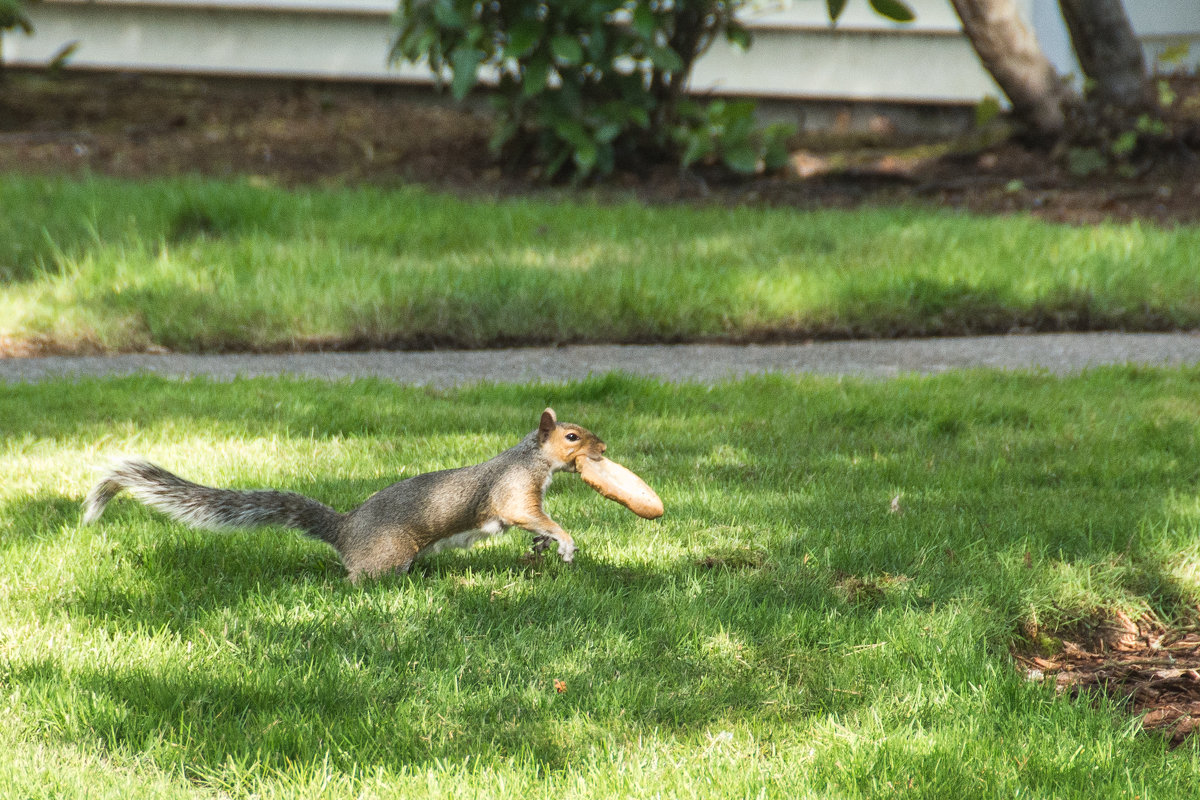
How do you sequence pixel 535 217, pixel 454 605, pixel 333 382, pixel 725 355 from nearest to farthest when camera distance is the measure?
1. pixel 454 605
2. pixel 333 382
3. pixel 725 355
4. pixel 535 217

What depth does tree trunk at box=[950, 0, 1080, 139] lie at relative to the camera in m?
7.89

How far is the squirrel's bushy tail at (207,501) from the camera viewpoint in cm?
274

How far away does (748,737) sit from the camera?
2127 millimetres

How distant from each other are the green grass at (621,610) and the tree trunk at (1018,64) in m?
4.41

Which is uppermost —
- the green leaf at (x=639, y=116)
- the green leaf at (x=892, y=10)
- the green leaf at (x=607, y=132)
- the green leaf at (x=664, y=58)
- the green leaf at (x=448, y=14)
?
the green leaf at (x=892, y=10)

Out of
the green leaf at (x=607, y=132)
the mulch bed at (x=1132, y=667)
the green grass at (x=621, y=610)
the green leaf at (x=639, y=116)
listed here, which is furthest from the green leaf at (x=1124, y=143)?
the mulch bed at (x=1132, y=667)

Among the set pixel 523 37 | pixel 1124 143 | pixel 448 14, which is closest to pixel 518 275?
pixel 523 37

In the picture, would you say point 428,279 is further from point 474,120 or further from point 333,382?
point 474,120

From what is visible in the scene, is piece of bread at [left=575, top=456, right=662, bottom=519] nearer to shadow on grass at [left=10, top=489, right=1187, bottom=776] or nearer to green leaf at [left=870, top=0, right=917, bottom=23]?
shadow on grass at [left=10, top=489, right=1187, bottom=776]

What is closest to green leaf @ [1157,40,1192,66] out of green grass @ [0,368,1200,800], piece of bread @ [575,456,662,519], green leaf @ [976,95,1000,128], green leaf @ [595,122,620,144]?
green leaf @ [976,95,1000,128]

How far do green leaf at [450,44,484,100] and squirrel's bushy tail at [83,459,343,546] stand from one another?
16.3ft

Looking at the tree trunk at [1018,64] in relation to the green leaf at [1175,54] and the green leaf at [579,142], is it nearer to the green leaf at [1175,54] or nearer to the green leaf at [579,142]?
the green leaf at [1175,54]

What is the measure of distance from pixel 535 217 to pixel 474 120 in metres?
3.51

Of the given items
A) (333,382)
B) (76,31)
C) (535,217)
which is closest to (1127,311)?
(535,217)
